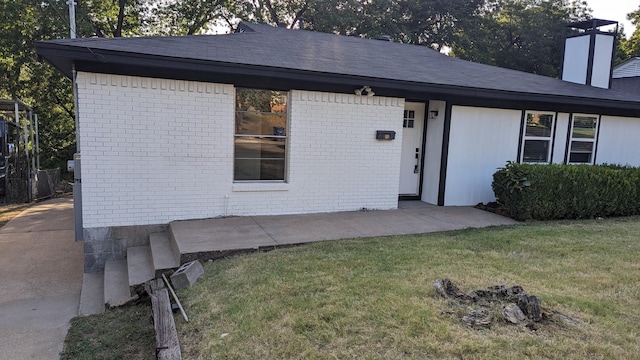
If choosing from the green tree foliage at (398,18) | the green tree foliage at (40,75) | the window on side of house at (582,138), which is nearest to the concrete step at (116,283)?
the window on side of house at (582,138)

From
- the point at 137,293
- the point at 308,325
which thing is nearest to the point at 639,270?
the point at 308,325

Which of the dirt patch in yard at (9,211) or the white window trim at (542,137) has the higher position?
the white window trim at (542,137)

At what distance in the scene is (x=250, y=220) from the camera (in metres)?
6.93

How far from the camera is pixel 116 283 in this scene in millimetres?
5465

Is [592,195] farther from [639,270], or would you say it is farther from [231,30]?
[231,30]

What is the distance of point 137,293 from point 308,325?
8.22ft

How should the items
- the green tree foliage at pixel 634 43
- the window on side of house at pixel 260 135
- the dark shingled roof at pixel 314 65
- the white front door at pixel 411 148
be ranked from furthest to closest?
the green tree foliage at pixel 634 43 < the white front door at pixel 411 148 < the window on side of house at pixel 260 135 < the dark shingled roof at pixel 314 65

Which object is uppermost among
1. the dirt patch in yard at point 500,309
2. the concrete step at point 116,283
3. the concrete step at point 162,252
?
the dirt patch in yard at point 500,309

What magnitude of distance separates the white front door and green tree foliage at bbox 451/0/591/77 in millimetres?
16946

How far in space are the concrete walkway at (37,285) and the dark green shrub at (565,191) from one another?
7.12 m

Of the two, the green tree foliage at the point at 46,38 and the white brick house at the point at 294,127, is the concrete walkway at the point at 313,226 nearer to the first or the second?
the white brick house at the point at 294,127

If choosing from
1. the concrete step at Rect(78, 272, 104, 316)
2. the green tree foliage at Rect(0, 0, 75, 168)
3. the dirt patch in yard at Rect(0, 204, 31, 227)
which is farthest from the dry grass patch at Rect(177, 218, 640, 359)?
the green tree foliage at Rect(0, 0, 75, 168)

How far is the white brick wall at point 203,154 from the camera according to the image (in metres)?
6.15

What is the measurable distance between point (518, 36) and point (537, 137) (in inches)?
695
